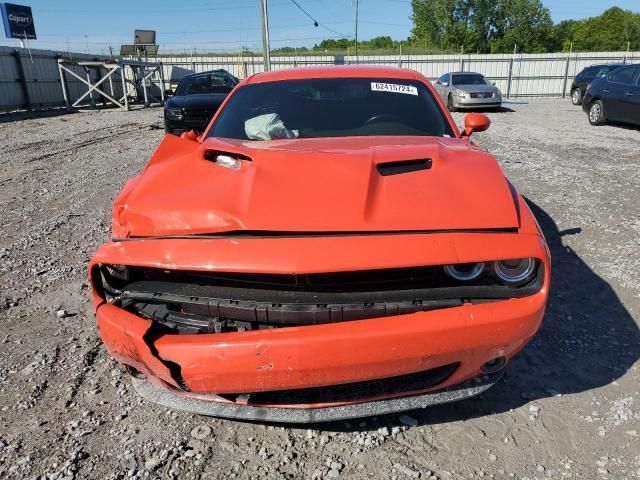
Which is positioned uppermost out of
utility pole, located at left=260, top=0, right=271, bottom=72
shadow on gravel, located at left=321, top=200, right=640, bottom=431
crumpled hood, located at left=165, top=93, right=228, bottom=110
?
utility pole, located at left=260, top=0, right=271, bottom=72

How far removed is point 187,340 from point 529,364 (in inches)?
71.7

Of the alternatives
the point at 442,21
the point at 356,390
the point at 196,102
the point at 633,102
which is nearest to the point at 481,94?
the point at 633,102

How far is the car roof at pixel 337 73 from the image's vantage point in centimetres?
332

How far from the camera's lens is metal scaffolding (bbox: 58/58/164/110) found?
1919 centimetres

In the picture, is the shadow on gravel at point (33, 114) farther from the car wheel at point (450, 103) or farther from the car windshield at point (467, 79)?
the car windshield at point (467, 79)

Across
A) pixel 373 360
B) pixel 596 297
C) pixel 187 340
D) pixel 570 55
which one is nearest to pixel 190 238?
pixel 187 340

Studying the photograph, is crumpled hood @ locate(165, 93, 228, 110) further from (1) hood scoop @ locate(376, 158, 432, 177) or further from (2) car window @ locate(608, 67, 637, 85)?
(2) car window @ locate(608, 67, 637, 85)

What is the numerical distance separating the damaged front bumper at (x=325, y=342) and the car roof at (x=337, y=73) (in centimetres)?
194

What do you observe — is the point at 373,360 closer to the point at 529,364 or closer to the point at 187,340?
the point at 187,340

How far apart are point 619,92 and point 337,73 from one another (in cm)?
1066

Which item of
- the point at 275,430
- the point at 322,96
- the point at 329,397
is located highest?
the point at 322,96

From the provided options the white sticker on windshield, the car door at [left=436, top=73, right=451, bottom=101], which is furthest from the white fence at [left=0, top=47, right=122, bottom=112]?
the white sticker on windshield

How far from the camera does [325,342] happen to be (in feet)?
5.42

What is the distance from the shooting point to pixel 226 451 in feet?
6.57
